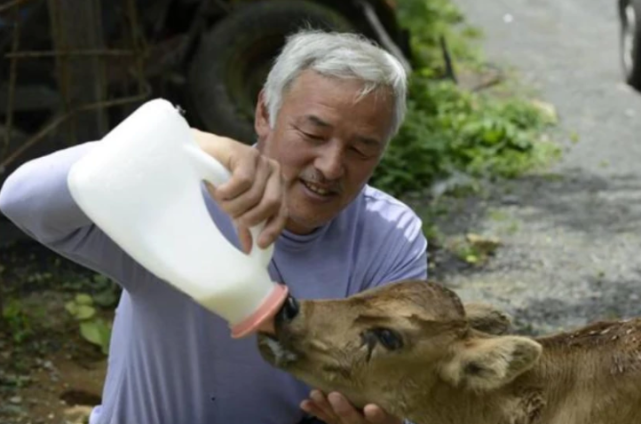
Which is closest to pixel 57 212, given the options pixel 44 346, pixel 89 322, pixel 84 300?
pixel 44 346

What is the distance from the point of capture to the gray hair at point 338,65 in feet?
14.4

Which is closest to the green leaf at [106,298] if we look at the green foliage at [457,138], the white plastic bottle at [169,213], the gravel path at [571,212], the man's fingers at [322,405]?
the gravel path at [571,212]

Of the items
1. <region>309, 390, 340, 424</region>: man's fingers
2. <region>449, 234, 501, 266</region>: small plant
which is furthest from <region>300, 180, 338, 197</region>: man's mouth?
<region>449, 234, 501, 266</region>: small plant

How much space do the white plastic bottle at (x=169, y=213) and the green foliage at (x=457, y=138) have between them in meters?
6.33

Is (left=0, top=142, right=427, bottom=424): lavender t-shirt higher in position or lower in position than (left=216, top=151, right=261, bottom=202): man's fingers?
lower

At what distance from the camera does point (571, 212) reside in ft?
33.2

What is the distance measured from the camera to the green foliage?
10.4 metres

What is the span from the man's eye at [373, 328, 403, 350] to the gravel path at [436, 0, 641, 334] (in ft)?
12.1

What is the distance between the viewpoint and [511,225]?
380 inches

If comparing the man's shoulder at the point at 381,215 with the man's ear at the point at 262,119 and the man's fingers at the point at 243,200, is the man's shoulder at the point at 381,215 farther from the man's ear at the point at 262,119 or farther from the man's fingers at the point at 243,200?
the man's fingers at the point at 243,200

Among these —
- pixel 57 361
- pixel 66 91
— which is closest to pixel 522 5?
pixel 66 91

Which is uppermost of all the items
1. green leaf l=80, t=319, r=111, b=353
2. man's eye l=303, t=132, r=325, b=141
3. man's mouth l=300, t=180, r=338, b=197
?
man's eye l=303, t=132, r=325, b=141

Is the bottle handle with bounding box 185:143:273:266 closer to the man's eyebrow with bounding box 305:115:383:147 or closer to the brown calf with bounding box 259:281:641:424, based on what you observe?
the brown calf with bounding box 259:281:641:424

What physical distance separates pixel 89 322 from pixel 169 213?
13.4 feet
